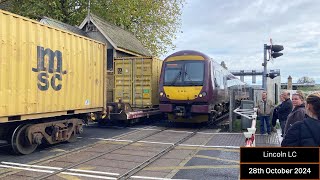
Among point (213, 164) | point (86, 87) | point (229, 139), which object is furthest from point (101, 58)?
point (213, 164)

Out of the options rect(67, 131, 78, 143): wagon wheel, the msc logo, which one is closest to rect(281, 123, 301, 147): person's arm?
the msc logo

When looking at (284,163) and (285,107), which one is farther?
(285,107)

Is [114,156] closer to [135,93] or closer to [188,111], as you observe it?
[188,111]

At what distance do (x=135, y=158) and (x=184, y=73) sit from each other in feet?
22.0

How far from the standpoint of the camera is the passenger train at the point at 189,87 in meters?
14.1

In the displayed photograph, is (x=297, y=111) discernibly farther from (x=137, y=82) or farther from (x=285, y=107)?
(x=137, y=82)

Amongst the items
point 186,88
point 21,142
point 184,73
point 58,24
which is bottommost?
point 21,142

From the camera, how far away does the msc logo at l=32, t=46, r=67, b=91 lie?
8.95m

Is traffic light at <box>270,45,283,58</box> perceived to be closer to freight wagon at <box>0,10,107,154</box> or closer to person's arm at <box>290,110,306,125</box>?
freight wagon at <box>0,10,107,154</box>

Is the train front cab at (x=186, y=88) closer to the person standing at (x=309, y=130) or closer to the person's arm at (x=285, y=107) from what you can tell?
the person's arm at (x=285, y=107)

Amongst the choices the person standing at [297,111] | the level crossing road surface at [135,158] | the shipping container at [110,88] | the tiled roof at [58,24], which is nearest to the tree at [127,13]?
the tiled roof at [58,24]


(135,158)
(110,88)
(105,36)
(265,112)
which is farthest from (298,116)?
(105,36)

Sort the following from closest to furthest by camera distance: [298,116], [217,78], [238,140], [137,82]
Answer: [298,116] < [238,140] < [217,78] < [137,82]

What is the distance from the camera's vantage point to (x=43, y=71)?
29.8ft
